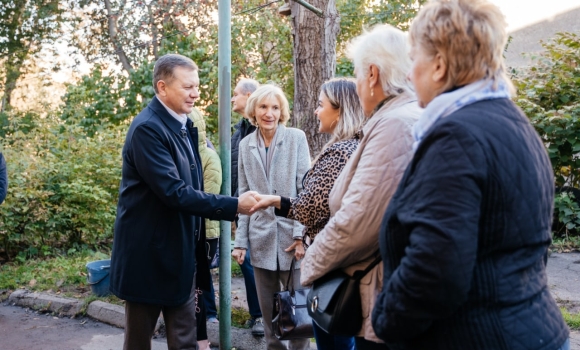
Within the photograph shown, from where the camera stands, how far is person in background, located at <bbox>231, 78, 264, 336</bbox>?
4.88 meters

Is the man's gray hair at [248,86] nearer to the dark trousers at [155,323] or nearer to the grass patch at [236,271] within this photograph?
the grass patch at [236,271]

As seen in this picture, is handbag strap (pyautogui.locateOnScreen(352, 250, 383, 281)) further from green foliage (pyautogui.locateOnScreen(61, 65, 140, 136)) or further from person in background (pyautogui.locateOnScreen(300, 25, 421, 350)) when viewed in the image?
green foliage (pyautogui.locateOnScreen(61, 65, 140, 136))

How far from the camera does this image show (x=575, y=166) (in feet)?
25.2

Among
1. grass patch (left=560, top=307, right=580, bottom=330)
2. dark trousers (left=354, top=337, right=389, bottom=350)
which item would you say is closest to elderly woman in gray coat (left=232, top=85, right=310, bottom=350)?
dark trousers (left=354, top=337, right=389, bottom=350)

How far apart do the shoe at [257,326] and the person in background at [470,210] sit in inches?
122

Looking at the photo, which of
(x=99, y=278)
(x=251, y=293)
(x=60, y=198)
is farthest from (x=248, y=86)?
(x=60, y=198)

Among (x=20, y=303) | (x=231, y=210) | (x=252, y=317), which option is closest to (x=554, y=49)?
(x=252, y=317)

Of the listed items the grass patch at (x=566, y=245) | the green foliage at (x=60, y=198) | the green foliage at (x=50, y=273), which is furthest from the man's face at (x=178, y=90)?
the grass patch at (x=566, y=245)

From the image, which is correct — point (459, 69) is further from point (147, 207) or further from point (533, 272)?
point (147, 207)

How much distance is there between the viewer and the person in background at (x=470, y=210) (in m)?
1.55

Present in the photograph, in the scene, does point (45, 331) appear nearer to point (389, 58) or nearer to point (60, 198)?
point (60, 198)

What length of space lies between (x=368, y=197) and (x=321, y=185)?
0.67 meters

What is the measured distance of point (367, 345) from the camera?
2309mm

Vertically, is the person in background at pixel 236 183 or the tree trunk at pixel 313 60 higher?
the tree trunk at pixel 313 60
